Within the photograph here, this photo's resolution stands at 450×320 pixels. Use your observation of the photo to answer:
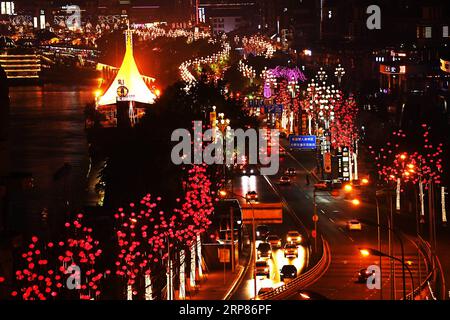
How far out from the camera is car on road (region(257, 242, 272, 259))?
21172 mm

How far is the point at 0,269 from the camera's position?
902 centimetres

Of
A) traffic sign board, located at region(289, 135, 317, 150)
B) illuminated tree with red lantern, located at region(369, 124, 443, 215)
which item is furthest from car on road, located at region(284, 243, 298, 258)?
traffic sign board, located at region(289, 135, 317, 150)

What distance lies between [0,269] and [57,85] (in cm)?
10820

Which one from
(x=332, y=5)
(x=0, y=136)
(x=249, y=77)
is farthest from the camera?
(x=332, y=5)

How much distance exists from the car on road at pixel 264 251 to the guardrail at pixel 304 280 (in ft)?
3.33

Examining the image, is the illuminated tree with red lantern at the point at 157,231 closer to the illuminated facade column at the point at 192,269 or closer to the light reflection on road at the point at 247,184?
the illuminated facade column at the point at 192,269

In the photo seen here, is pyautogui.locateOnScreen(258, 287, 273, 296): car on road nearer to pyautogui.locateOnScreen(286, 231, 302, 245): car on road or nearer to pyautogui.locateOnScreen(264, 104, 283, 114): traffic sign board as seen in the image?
pyautogui.locateOnScreen(286, 231, 302, 245): car on road

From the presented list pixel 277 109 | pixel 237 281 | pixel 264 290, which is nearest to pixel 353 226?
pixel 237 281

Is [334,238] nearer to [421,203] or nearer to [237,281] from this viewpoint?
[421,203]

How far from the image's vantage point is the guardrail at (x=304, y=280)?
1653 centimetres

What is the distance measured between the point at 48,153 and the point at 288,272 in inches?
1325

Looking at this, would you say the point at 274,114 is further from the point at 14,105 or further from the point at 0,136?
the point at 14,105

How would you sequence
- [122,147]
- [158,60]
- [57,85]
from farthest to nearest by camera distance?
[57,85] < [158,60] < [122,147]

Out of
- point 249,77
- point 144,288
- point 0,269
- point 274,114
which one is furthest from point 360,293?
point 249,77
